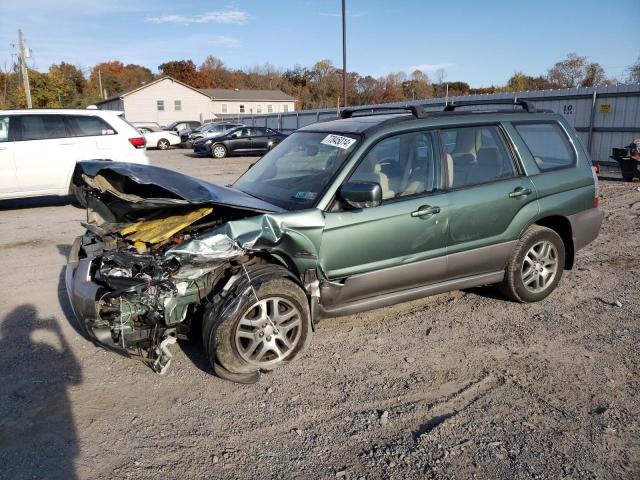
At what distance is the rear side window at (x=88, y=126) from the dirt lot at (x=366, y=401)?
5594 millimetres

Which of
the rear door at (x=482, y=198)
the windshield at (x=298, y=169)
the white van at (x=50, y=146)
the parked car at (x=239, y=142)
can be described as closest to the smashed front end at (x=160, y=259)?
the windshield at (x=298, y=169)

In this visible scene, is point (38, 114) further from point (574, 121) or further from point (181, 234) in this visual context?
point (574, 121)

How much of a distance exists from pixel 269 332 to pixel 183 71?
274 feet

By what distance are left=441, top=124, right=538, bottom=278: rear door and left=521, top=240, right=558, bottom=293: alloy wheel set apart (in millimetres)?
321

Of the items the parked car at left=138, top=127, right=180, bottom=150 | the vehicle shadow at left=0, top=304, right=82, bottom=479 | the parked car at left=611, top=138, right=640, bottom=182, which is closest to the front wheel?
the parked car at left=138, top=127, right=180, bottom=150

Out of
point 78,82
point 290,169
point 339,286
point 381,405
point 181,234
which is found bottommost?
point 381,405

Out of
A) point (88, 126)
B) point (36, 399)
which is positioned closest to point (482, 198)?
point (36, 399)

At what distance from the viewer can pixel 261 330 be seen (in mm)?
3594

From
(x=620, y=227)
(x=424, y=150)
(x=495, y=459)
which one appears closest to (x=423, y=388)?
(x=495, y=459)

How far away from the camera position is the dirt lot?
2773 millimetres

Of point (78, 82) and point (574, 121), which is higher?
point (78, 82)

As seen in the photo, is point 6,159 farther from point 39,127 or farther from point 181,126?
point 181,126

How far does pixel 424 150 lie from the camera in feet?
14.2

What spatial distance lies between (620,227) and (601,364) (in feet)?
15.9
